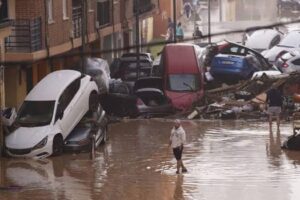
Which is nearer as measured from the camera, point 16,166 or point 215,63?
point 16,166

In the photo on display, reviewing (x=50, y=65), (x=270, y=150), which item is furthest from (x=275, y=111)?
(x=50, y=65)

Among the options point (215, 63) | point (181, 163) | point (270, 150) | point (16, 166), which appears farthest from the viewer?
point (215, 63)

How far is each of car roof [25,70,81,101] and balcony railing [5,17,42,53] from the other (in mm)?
3479

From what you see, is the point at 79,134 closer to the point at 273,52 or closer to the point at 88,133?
the point at 88,133

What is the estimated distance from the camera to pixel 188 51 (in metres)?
37.0

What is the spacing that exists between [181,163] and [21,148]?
4.84 meters

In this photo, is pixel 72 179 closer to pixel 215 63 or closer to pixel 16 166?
pixel 16 166

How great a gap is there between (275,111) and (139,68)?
12.8 meters

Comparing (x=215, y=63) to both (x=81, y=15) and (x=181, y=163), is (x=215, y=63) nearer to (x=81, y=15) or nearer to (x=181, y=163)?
(x=81, y=15)

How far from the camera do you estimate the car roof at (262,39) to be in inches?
1935

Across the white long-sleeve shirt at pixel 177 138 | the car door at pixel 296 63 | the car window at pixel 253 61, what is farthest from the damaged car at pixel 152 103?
the white long-sleeve shirt at pixel 177 138

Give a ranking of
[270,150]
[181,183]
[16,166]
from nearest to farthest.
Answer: [181,183]
[16,166]
[270,150]

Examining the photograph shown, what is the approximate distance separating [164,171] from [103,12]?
77.7 feet

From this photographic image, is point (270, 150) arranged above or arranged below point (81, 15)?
below
